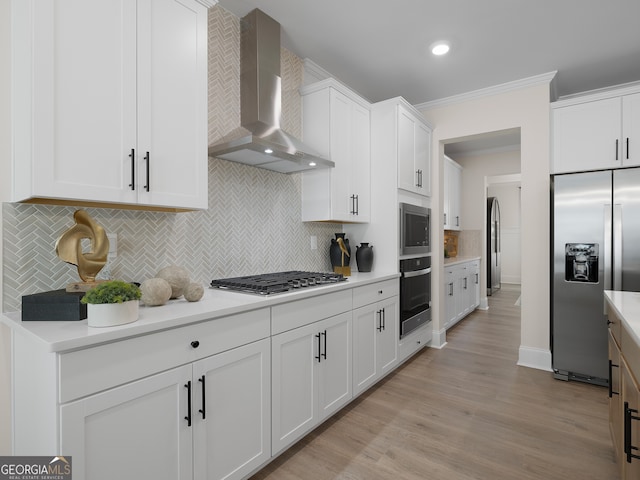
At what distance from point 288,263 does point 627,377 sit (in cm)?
211

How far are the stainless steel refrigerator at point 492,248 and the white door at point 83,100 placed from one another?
678 centimetres

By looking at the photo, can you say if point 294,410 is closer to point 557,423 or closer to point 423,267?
point 557,423

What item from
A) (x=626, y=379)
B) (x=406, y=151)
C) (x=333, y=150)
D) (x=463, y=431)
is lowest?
(x=463, y=431)

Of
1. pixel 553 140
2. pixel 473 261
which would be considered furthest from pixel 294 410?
pixel 473 261

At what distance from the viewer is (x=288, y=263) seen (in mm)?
2805

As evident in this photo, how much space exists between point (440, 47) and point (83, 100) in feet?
8.68

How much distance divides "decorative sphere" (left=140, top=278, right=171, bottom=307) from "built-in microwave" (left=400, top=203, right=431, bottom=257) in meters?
2.22

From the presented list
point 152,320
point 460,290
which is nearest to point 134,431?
point 152,320

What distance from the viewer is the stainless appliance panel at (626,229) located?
2752 millimetres

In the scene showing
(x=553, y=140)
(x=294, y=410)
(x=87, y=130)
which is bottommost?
(x=294, y=410)

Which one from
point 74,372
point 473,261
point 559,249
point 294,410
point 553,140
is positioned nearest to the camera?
point 74,372

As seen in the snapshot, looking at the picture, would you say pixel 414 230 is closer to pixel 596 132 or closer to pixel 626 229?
pixel 626 229

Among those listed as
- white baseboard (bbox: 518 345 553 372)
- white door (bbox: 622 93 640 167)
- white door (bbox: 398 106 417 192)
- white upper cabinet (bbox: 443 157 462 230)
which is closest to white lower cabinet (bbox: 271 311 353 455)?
white door (bbox: 398 106 417 192)

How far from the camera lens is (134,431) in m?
1.23
